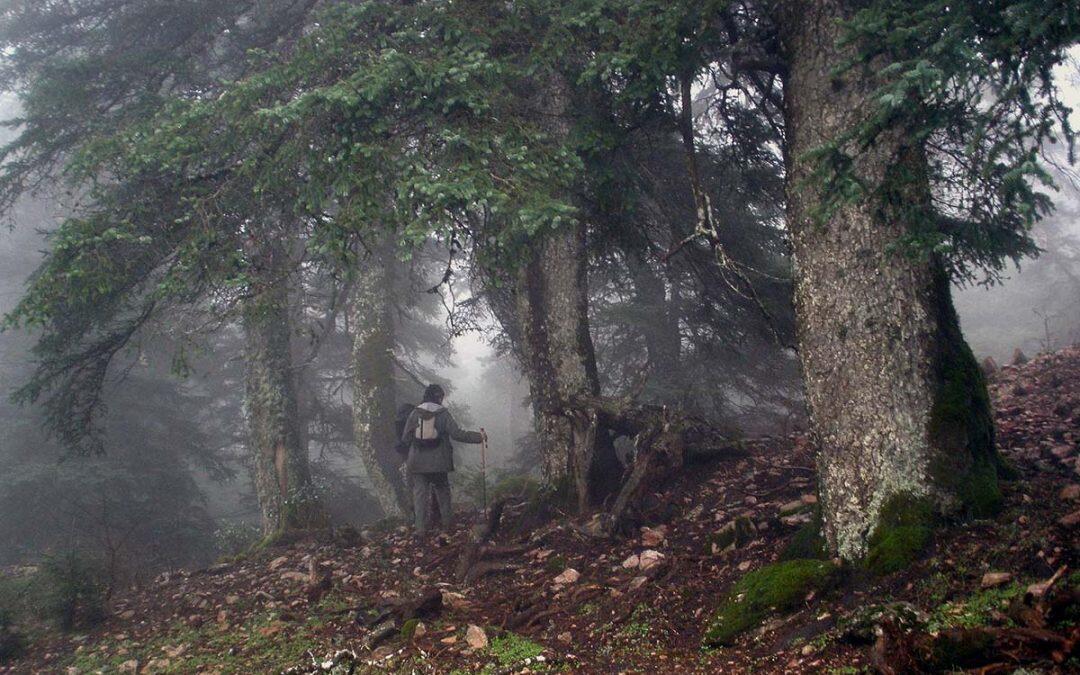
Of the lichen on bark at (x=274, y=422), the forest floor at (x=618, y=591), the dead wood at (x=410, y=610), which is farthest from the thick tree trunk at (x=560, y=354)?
the lichen on bark at (x=274, y=422)

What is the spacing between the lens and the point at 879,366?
215 inches

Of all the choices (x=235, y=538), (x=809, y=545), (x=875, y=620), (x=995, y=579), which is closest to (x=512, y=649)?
(x=809, y=545)

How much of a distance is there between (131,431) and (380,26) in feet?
47.4

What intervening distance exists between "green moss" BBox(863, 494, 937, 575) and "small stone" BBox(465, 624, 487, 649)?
3.06 meters

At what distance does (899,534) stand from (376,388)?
11.4 meters

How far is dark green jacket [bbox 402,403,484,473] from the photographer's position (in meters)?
10.5

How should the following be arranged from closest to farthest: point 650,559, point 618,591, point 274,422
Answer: point 618,591 → point 650,559 → point 274,422

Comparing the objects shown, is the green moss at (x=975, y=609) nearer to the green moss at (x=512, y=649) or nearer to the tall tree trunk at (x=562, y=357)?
the green moss at (x=512, y=649)

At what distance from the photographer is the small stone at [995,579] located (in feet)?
14.1

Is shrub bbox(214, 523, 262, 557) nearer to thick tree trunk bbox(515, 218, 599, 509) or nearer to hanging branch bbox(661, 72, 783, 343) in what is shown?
thick tree trunk bbox(515, 218, 599, 509)

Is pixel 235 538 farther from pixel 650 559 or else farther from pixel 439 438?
pixel 650 559

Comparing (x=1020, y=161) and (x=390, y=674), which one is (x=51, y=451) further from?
(x=1020, y=161)

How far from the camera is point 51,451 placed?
58.5ft

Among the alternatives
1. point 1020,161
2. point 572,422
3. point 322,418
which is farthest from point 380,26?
point 322,418
